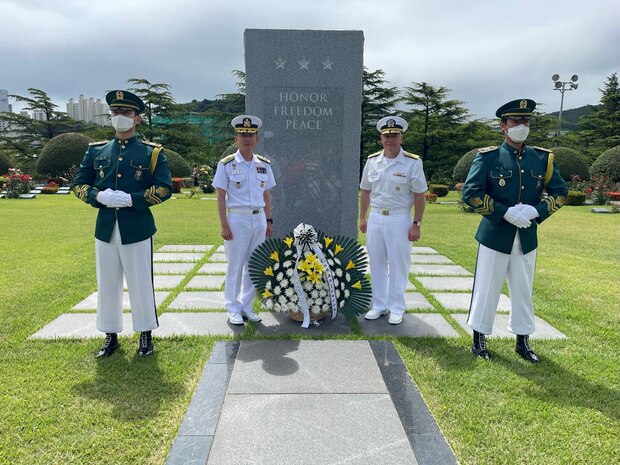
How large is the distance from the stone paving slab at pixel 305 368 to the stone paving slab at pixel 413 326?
55 cm

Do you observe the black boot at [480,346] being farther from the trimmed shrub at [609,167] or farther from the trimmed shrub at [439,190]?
the trimmed shrub at [609,167]

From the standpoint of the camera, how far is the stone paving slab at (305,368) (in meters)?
2.87

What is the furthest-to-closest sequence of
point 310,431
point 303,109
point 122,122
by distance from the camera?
point 303,109 < point 122,122 < point 310,431

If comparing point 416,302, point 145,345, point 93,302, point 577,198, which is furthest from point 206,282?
point 577,198

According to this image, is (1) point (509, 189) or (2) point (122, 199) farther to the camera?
(1) point (509, 189)

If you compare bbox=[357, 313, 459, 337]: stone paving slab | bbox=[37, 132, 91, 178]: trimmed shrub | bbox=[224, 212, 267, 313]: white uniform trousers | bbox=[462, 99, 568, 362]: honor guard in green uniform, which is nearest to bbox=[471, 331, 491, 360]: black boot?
bbox=[462, 99, 568, 362]: honor guard in green uniform

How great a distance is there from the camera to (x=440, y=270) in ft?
20.8

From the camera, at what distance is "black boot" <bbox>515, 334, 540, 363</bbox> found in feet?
11.5

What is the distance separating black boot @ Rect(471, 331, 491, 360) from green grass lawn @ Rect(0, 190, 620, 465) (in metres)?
0.08

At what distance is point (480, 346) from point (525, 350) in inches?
14.0

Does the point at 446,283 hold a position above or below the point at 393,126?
below

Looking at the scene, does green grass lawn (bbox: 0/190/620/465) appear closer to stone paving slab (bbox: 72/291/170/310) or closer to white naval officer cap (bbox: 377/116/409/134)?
stone paving slab (bbox: 72/291/170/310)

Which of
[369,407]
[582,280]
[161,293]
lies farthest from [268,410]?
[582,280]

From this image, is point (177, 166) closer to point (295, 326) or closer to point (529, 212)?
point (295, 326)
